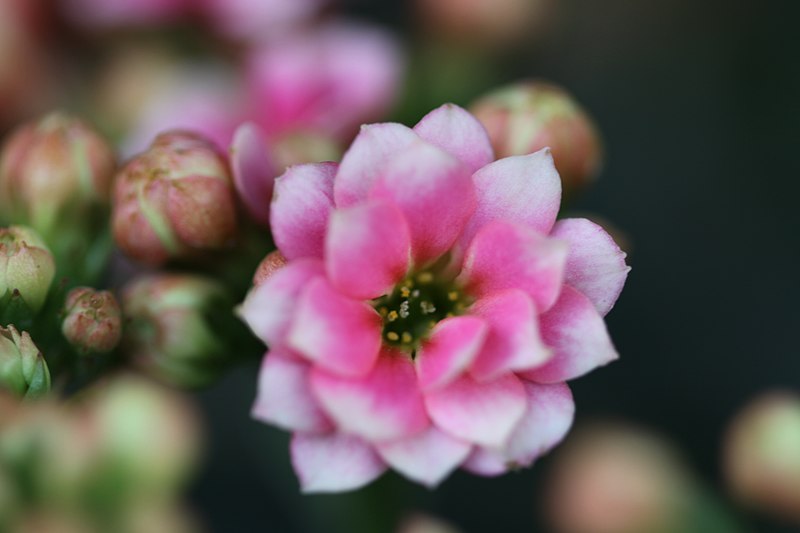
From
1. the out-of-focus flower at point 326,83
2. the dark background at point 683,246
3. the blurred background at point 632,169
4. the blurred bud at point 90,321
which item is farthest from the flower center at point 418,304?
the dark background at point 683,246

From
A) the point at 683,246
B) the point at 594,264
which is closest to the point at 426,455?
the point at 594,264

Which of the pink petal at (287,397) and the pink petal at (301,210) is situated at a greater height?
the pink petal at (301,210)

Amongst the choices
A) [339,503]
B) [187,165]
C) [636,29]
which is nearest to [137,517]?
[339,503]

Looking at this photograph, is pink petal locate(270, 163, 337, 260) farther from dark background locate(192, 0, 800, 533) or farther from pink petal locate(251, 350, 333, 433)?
dark background locate(192, 0, 800, 533)

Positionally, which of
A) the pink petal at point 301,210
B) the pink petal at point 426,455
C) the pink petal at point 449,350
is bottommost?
the pink petal at point 426,455

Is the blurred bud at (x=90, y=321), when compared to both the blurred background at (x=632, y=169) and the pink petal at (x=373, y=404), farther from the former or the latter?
the blurred background at (x=632, y=169)

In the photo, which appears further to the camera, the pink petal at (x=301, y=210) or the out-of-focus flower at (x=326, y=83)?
the out-of-focus flower at (x=326, y=83)
